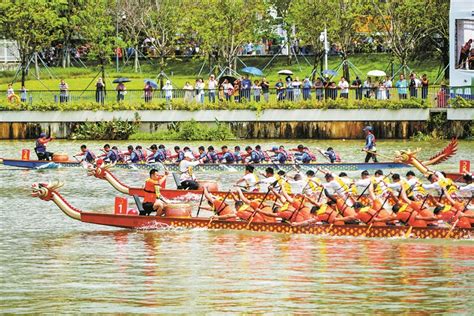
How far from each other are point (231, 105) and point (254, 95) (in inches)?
49.5

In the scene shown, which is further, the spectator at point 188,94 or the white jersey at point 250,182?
the spectator at point 188,94

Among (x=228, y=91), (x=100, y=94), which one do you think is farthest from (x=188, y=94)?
(x=100, y=94)

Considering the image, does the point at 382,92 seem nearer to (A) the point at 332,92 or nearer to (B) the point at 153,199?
(A) the point at 332,92

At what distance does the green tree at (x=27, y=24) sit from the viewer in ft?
244

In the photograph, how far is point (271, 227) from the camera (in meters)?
32.8

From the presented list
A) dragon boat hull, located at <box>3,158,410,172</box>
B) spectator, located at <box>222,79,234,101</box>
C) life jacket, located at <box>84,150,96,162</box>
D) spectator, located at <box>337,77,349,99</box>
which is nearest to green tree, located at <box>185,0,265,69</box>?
spectator, located at <box>222,79,234,101</box>

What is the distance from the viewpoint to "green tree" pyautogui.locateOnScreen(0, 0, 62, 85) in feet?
244

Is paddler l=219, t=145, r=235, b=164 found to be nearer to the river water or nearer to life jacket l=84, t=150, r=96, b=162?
life jacket l=84, t=150, r=96, b=162

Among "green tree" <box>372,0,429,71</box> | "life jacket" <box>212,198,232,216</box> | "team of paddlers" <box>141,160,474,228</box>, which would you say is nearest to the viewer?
"team of paddlers" <box>141,160,474,228</box>

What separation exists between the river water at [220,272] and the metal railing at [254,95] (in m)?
27.0

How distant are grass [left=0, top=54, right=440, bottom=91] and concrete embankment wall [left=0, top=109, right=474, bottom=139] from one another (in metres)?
10.3

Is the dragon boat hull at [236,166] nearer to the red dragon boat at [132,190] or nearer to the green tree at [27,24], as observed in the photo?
the red dragon boat at [132,190]

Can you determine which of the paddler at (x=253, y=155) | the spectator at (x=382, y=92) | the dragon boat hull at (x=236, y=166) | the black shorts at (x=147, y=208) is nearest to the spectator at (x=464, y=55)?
the spectator at (x=382, y=92)

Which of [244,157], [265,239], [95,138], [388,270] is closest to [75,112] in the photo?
[95,138]
